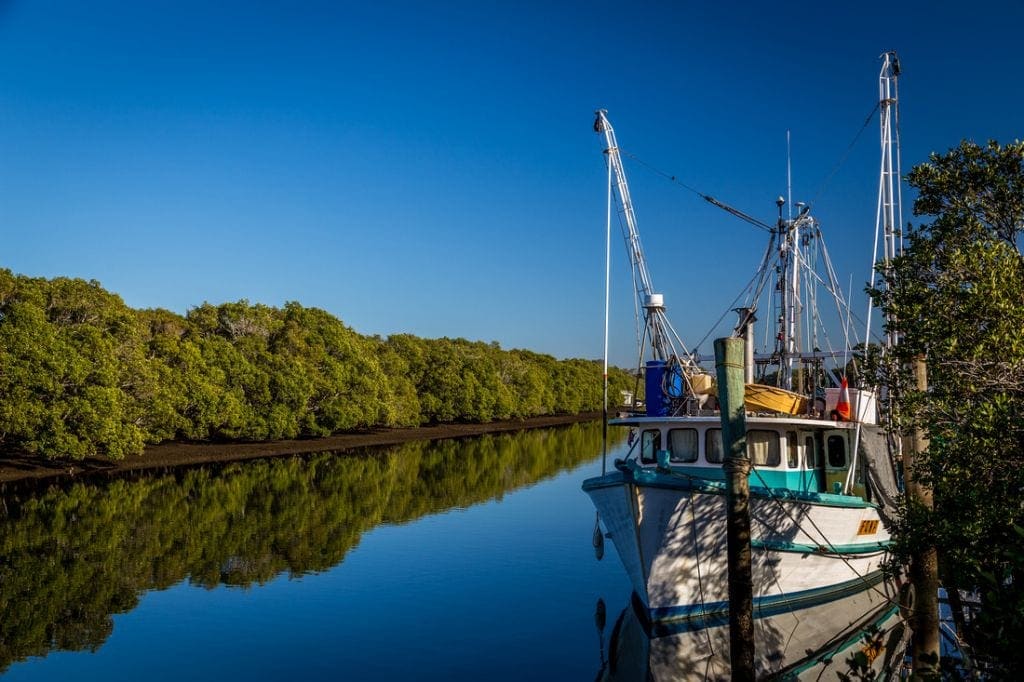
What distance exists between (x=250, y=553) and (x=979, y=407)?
32625mm

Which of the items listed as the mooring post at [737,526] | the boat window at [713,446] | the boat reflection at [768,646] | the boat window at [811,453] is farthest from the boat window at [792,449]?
the mooring post at [737,526]

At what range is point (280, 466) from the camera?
72.9m

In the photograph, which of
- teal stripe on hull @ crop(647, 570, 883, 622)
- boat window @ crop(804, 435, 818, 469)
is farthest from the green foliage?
boat window @ crop(804, 435, 818, 469)

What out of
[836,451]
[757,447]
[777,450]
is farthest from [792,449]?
[836,451]

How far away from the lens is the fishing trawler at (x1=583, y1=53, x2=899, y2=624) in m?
23.7

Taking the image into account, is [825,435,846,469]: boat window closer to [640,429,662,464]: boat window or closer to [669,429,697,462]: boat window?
[669,429,697,462]: boat window

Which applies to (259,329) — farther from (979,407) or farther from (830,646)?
(979,407)

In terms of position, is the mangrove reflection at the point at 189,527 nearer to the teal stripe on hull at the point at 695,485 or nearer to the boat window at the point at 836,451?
the teal stripe on hull at the point at 695,485

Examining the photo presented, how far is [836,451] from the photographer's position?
91.0ft

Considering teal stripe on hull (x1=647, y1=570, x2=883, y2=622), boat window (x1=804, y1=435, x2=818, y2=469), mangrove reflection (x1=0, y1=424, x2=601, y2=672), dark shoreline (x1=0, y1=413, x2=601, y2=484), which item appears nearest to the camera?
teal stripe on hull (x1=647, y1=570, x2=883, y2=622)

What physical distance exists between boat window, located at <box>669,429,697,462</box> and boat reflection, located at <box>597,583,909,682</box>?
16.5 feet

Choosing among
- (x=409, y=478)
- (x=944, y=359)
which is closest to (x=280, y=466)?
(x=409, y=478)

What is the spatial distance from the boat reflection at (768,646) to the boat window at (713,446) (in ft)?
15.8

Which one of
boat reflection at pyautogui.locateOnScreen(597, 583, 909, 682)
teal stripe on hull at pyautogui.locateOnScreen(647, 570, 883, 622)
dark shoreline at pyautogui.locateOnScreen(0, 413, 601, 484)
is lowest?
boat reflection at pyautogui.locateOnScreen(597, 583, 909, 682)
